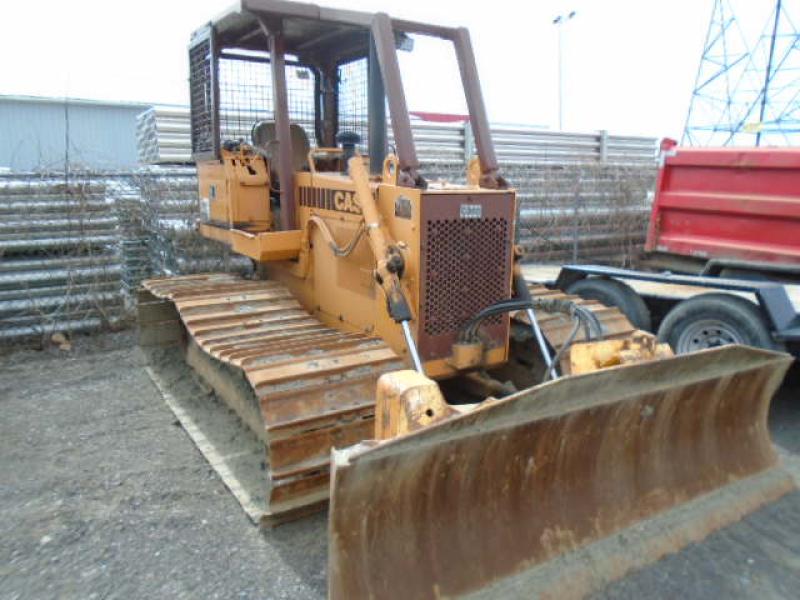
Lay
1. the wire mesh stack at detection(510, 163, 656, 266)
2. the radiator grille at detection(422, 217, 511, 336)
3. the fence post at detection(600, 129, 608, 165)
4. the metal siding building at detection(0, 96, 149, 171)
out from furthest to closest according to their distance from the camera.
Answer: the metal siding building at detection(0, 96, 149, 171) < the fence post at detection(600, 129, 608, 165) < the wire mesh stack at detection(510, 163, 656, 266) < the radiator grille at detection(422, 217, 511, 336)

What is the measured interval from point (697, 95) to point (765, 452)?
29295mm

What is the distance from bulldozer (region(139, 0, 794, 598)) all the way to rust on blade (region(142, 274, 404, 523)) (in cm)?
1

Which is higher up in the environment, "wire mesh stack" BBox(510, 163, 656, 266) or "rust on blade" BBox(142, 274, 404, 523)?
"wire mesh stack" BBox(510, 163, 656, 266)

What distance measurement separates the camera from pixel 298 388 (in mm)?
3344

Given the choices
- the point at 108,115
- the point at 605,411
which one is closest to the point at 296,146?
the point at 605,411

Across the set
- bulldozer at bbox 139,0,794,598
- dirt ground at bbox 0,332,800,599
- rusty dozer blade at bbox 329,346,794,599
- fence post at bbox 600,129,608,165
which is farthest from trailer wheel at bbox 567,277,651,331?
fence post at bbox 600,129,608,165

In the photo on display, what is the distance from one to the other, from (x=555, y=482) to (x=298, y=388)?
1297 mm

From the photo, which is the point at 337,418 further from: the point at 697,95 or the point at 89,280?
the point at 697,95

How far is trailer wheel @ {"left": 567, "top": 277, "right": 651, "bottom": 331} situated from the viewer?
595 cm

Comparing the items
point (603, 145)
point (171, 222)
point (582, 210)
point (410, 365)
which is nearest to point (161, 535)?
point (410, 365)

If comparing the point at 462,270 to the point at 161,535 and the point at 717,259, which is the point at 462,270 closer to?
the point at 161,535

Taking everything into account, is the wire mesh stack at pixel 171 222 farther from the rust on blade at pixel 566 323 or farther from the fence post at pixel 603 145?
the fence post at pixel 603 145

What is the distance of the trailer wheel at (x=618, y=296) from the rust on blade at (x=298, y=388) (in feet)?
9.79

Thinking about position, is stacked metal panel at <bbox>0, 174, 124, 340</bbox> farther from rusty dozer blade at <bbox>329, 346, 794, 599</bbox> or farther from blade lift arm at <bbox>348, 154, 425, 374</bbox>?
rusty dozer blade at <bbox>329, 346, 794, 599</bbox>
